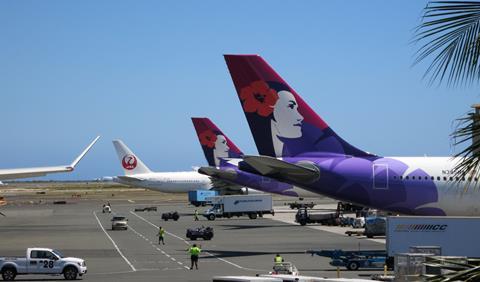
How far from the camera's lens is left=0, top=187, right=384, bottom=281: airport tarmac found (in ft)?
131

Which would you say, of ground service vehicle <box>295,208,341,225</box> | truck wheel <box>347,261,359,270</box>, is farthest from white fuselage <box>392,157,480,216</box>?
ground service vehicle <box>295,208,341,225</box>

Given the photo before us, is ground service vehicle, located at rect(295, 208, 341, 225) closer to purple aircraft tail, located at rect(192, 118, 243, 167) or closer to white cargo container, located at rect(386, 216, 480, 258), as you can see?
purple aircraft tail, located at rect(192, 118, 243, 167)

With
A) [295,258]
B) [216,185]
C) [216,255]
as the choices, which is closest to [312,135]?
[295,258]

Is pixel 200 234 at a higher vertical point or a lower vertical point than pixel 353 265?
higher

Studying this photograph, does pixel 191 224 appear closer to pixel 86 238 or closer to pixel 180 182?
pixel 86 238

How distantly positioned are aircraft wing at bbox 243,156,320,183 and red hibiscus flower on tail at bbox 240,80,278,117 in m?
3.73

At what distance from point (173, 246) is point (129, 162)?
77.7 metres

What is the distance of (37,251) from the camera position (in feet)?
125

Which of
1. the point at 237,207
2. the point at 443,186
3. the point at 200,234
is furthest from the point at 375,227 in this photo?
the point at 237,207

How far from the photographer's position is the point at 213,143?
98.1 meters

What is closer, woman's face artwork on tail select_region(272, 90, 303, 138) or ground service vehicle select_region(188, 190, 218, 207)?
woman's face artwork on tail select_region(272, 90, 303, 138)

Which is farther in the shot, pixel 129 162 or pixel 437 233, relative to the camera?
pixel 129 162

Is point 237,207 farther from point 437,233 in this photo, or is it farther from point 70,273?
point 70,273

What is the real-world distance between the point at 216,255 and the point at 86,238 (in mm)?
20608
